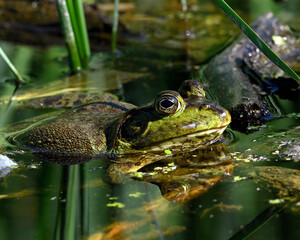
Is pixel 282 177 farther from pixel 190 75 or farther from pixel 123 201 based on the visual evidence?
pixel 190 75

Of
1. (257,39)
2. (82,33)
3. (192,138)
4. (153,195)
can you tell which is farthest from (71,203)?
(82,33)

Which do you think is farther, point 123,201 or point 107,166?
point 107,166

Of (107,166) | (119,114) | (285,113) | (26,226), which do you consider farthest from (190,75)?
(26,226)

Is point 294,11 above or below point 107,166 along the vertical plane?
above

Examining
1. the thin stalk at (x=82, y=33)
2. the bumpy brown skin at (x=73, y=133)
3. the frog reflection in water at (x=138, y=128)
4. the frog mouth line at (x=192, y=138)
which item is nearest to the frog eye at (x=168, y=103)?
the frog reflection in water at (x=138, y=128)

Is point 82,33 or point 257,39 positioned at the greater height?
point 82,33

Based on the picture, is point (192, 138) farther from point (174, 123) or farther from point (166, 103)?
point (166, 103)

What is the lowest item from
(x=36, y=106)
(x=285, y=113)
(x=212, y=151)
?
(x=212, y=151)
